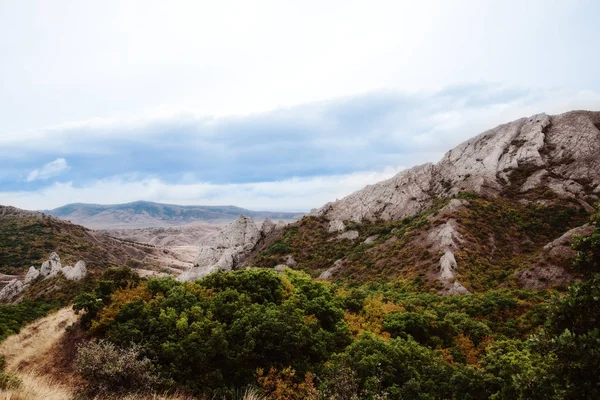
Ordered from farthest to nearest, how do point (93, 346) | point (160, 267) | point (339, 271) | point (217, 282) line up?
point (160, 267) → point (339, 271) → point (217, 282) → point (93, 346)

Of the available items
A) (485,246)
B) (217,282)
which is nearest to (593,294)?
(217,282)

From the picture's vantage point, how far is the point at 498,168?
6950 centimetres

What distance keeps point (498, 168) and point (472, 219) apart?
23666 mm

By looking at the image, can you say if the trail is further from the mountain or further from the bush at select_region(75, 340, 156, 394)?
the mountain

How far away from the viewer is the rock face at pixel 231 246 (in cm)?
6812

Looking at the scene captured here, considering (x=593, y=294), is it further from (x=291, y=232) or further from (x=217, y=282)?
(x=291, y=232)

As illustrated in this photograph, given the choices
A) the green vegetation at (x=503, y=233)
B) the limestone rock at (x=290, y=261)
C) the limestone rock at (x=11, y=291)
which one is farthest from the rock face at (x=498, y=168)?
the limestone rock at (x=11, y=291)

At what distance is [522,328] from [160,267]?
13886 cm

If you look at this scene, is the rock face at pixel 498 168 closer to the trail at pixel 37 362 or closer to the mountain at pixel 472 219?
the mountain at pixel 472 219

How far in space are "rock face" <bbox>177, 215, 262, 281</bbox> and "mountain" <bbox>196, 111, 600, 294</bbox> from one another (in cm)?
223

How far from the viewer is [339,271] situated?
54750mm

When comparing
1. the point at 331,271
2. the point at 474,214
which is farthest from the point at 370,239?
the point at 474,214

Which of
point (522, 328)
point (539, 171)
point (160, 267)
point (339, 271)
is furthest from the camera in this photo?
point (160, 267)

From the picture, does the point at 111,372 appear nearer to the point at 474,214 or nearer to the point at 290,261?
the point at 290,261
